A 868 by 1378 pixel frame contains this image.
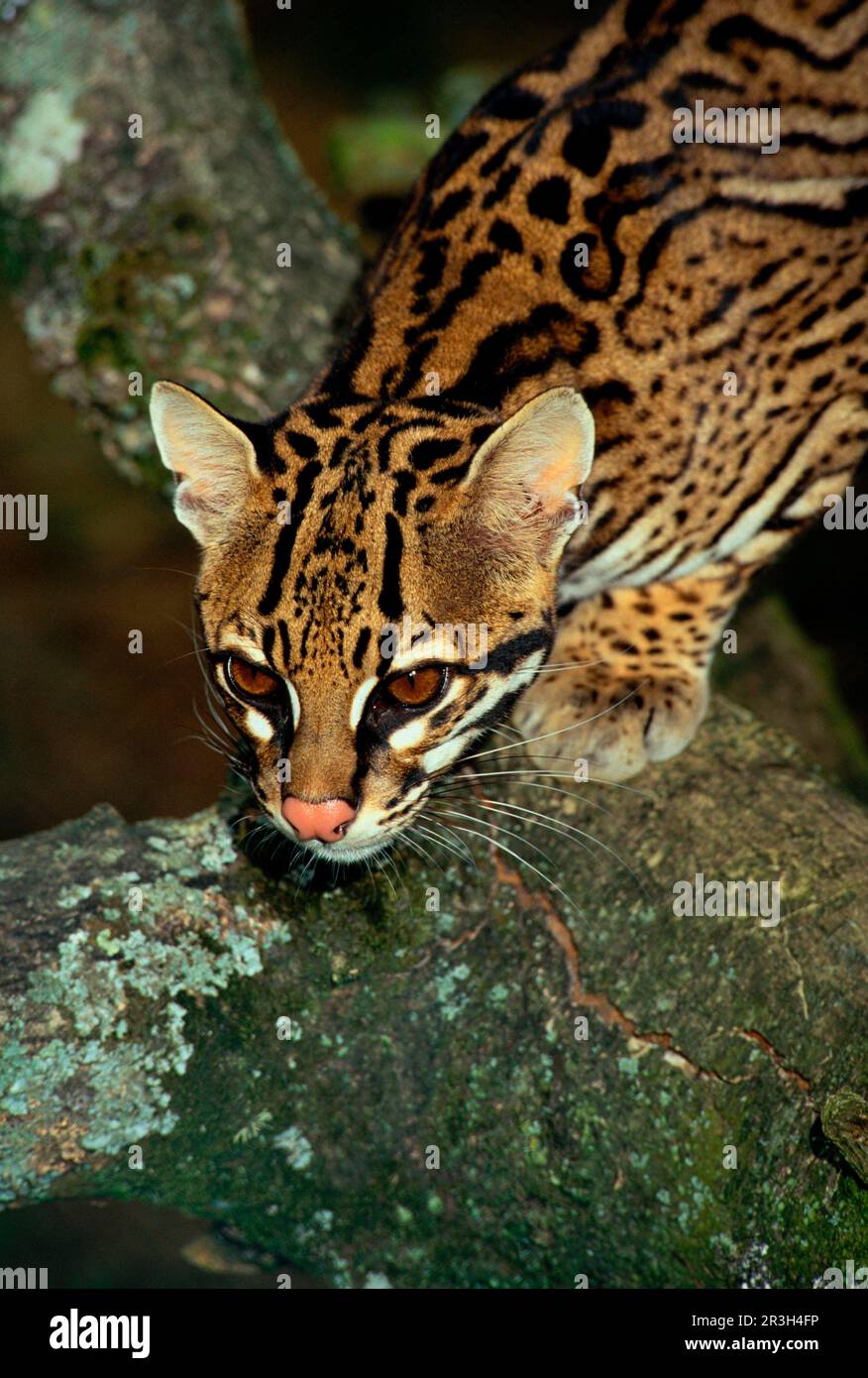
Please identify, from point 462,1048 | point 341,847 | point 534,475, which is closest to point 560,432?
point 534,475

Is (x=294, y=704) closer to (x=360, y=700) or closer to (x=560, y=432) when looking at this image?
(x=360, y=700)

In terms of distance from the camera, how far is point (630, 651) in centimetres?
487

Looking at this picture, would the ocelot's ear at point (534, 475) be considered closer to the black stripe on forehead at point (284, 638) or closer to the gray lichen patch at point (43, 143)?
the black stripe on forehead at point (284, 638)

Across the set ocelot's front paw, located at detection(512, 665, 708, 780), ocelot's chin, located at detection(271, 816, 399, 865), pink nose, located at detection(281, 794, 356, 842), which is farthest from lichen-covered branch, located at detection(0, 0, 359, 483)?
pink nose, located at detection(281, 794, 356, 842)

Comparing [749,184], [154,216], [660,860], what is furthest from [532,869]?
[154,216]

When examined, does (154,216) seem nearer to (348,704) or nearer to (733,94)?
(733,94)

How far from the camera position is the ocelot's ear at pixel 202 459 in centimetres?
355

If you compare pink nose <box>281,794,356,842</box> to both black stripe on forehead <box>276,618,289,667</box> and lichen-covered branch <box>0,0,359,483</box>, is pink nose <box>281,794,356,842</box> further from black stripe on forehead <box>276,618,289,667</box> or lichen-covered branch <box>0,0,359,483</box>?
lichen-covered branch <box>0,0,359,483</box>

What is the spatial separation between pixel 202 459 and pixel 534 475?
0.88 meters

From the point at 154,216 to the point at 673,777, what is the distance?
10.1 ft

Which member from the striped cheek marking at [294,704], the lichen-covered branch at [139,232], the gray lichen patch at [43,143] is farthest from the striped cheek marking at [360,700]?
the gray lichen patch at [43,143]

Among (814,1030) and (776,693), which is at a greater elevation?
(776,693)

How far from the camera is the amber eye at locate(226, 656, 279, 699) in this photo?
348 cm

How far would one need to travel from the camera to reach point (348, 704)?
335 centimetres
